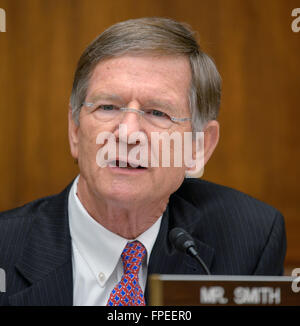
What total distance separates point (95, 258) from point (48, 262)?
148 millimetres

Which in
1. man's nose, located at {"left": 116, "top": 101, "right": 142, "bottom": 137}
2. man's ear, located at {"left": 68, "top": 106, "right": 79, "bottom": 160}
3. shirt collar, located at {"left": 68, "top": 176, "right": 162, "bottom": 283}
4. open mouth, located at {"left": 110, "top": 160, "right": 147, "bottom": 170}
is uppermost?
man's nose, located at {"left": 116, "top": 101, "right": 142, "bottom": 137}

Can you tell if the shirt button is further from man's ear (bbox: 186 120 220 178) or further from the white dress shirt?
man's ear (bbox: 186 120 220 178)

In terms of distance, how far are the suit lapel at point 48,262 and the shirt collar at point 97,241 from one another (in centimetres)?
4

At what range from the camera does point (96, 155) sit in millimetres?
1647

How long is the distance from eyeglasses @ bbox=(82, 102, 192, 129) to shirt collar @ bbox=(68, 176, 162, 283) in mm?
332

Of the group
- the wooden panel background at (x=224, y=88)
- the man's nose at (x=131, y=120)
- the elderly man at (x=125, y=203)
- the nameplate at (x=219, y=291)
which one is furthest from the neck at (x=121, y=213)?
the wooden panel background at (x=224, y=88)

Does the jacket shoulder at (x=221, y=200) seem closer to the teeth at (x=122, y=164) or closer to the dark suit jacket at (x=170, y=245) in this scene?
the dark suit jacket at (x=170, y=245)

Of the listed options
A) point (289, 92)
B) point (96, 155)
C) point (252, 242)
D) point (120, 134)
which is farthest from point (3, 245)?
point (289, 92)

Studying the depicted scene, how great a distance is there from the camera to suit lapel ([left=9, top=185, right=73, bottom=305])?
1585mm

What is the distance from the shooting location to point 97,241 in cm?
172

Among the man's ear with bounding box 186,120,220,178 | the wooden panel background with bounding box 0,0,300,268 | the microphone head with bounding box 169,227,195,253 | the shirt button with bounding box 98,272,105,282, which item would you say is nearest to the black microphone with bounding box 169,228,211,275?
the microphone head with bounding box 169,227,195,253

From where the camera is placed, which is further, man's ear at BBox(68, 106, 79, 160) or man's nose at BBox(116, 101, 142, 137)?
man's ear at BBox(68, 106, 79, 160)

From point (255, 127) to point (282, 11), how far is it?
1.91ft

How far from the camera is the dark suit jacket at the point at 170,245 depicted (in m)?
1.62
